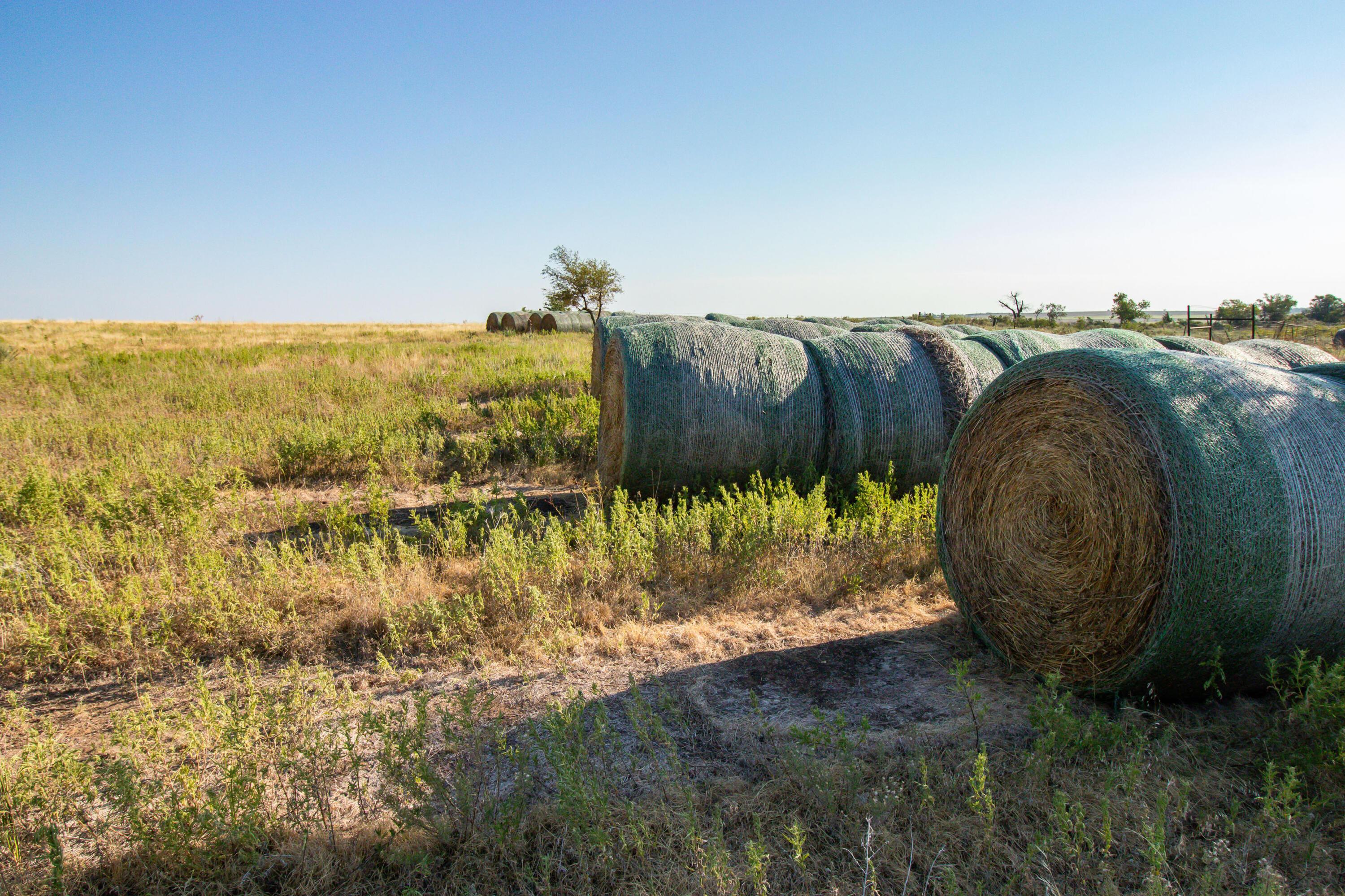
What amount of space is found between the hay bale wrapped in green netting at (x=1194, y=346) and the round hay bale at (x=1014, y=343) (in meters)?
1.14

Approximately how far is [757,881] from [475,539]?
4553 millimetres

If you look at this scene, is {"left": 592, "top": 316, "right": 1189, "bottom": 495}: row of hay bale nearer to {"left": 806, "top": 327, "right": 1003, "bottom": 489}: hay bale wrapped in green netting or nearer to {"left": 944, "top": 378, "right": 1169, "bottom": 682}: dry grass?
{"left": 806, "top": 327, "right": 1003, "bottom": 489}: hay bale wrapped in green netting

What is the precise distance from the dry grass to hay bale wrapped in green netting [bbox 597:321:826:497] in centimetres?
229

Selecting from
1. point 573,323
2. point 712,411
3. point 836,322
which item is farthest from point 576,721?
point 573,323

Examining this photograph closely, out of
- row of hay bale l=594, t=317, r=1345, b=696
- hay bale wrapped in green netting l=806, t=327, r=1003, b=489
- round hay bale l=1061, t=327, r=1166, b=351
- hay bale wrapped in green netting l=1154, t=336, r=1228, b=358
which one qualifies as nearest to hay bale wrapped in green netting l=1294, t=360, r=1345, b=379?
row of hay bale l=594, t=317, r=1345, b=696

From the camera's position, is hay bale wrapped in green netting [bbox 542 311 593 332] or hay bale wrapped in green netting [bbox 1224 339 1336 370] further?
hay bale wrapped in green netting [bbox 542 311 593 332]

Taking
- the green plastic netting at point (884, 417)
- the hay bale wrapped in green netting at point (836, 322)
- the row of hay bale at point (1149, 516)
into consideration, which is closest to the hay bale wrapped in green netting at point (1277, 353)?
the green plastic netting at point (884, 417)

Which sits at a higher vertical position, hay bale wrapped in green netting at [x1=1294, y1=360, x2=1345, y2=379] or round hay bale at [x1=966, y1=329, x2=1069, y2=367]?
round hay bale at [x1=966, y1=329, x2=1069, y2=367]

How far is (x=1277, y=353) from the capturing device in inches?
270

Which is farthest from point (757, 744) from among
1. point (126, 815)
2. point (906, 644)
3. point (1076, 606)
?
point (126, 815)

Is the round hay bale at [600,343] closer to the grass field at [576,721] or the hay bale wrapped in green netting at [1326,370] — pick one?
the grass field at [576,721]

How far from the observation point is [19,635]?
4.38 meters

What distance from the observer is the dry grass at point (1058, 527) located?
3348mm

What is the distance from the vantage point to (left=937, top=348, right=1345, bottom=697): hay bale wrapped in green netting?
3.05m
